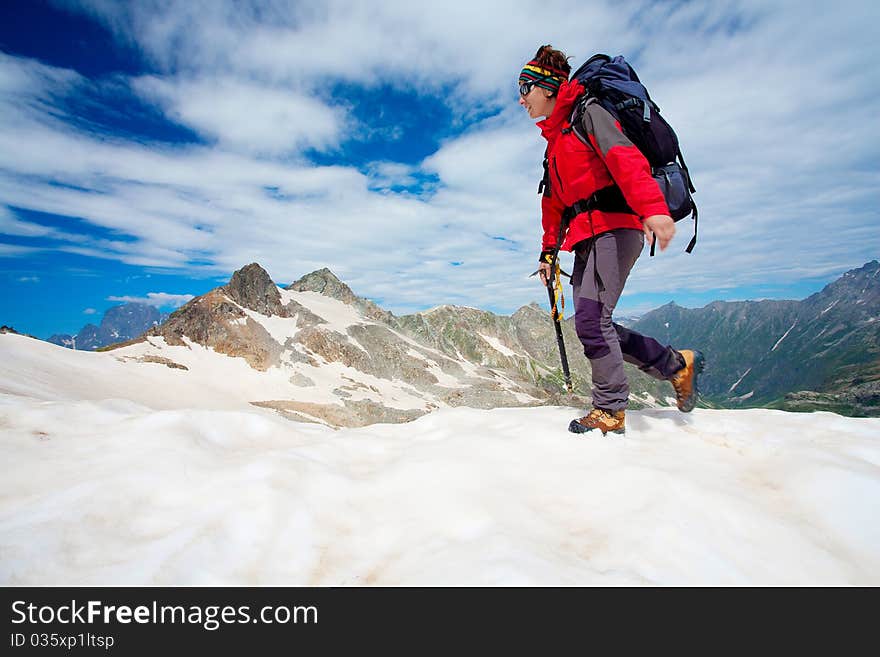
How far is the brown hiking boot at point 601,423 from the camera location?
4.51 metres

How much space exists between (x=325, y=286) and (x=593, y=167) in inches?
4307

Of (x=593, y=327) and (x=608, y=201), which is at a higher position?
(x=608, y=201)

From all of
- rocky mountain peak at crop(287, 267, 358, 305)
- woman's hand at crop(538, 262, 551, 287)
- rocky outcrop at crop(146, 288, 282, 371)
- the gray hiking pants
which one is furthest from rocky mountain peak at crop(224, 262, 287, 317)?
the gray hiking pants

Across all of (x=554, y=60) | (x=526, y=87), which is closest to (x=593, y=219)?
(x=526, y=87)

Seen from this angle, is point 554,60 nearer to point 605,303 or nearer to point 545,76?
point 545,76

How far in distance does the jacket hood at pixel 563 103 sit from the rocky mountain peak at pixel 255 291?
80.5 m

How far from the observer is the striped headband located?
4.93m

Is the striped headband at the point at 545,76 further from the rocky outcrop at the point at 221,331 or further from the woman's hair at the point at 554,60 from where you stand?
the rocky outcrop at the point at 221,331

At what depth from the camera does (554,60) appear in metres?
4.98

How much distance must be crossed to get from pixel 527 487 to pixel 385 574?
1490 millimetres

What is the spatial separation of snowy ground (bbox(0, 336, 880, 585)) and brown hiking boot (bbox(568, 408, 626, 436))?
0.21 meters
